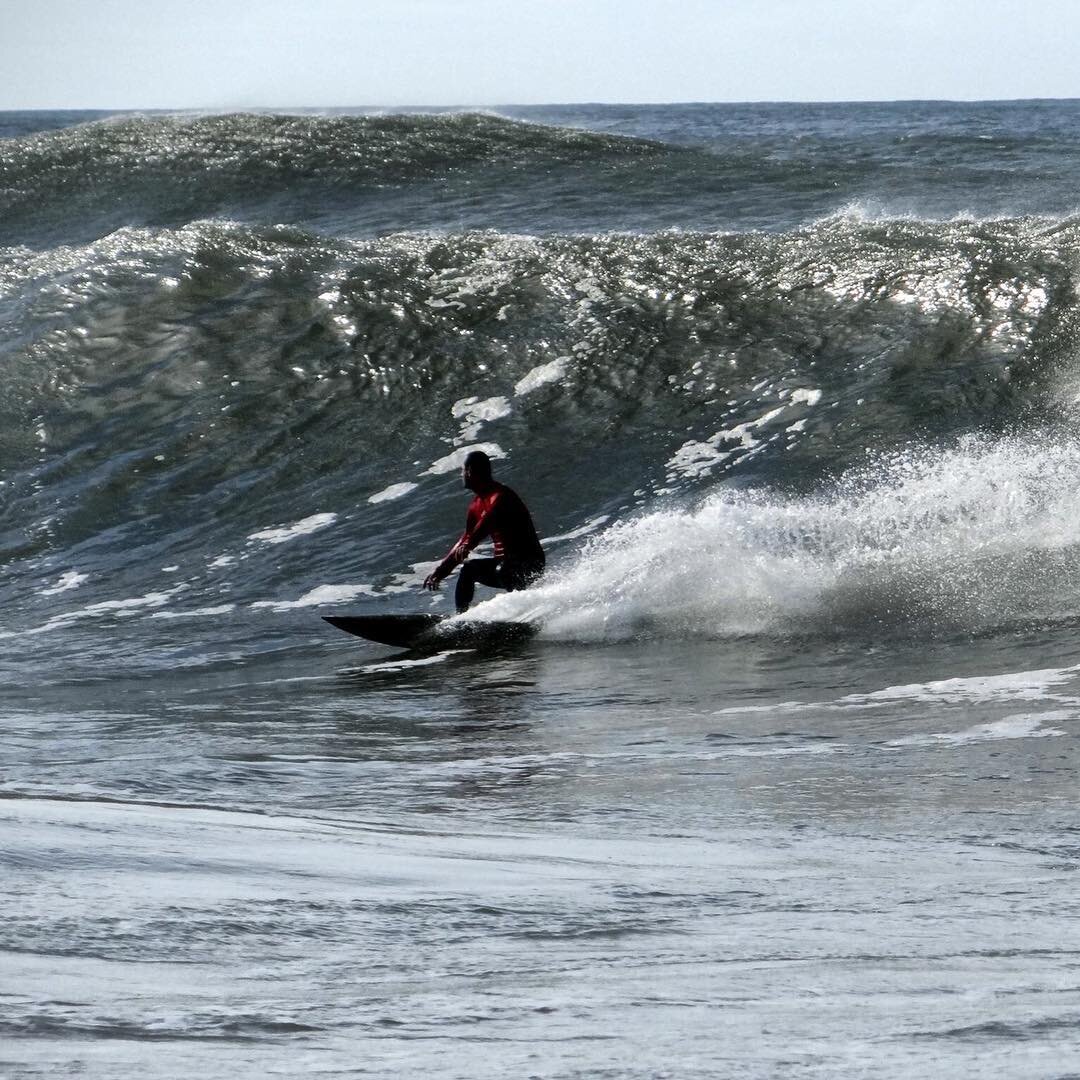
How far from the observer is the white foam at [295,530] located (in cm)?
1316

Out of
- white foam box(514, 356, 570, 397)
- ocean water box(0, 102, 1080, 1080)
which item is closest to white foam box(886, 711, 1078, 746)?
ocean water box(0, 102, 1080, 1080)

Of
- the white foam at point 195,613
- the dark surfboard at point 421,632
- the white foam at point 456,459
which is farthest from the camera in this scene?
the white foam at point 456,459

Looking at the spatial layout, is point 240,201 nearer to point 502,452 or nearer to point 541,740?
point 502,452

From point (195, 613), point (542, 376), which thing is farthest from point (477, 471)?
point (542, 376)

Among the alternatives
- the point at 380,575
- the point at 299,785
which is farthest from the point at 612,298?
the point at 299,785

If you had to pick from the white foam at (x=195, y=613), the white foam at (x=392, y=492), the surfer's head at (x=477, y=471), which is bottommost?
the white foam at (x=195, y=613)

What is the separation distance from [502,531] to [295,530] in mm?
3347

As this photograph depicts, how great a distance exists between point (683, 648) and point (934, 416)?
5.38m

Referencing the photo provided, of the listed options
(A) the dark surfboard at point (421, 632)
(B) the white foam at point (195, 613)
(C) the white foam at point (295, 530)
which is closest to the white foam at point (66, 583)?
(B) the white foam at point (195, 613)

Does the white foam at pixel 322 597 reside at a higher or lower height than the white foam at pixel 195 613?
higher

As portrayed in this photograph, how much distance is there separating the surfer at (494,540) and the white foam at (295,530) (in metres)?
2.96

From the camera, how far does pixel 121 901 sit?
374 cm

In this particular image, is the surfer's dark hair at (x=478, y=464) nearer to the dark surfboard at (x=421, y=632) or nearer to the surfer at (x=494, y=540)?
the surfer at (x=494, y=540)

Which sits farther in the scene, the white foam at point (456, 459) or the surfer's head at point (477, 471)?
the white foam at point (456, 459)
